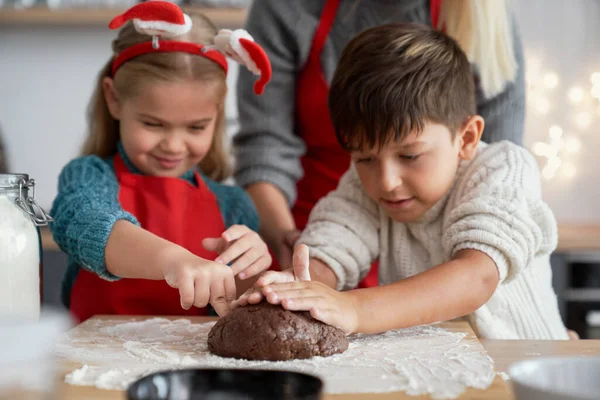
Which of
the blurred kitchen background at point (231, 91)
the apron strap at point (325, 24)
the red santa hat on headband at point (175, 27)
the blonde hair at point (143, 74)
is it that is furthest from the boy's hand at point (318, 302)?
the blurred kitchen background at point (231, 91)

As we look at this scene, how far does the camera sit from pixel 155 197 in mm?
1427

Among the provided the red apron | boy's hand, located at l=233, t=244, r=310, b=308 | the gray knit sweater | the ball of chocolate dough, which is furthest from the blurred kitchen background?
the ball of chocolate dough

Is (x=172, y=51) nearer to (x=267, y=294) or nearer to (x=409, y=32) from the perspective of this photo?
(x=409, y=32)

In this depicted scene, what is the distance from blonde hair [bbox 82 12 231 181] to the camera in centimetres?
138

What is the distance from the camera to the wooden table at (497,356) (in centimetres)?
73

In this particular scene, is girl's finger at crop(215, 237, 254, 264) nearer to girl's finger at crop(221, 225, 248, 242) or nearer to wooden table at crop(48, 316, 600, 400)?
girl's finger at crop(221, 225, 248, 242)

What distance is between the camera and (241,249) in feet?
3.85

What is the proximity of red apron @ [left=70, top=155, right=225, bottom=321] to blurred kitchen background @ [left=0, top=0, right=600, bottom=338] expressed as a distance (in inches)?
71.0

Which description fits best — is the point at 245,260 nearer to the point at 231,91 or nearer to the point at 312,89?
the point at 312,89

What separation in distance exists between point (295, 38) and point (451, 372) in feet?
3.52

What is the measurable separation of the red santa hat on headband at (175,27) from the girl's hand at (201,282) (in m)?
0.40

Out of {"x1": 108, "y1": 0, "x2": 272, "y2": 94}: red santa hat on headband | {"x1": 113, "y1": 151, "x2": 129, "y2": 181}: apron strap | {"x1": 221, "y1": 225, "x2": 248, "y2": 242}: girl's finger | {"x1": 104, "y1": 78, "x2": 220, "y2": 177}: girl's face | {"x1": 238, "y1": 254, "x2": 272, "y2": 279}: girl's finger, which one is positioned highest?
{"x1": 108, "y1": 0, "x2": 272, "y2": 94}: red santa hat on headband

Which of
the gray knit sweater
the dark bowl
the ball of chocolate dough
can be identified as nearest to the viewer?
the dark bowl

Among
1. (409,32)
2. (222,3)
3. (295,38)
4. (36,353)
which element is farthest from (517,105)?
(222,3)
